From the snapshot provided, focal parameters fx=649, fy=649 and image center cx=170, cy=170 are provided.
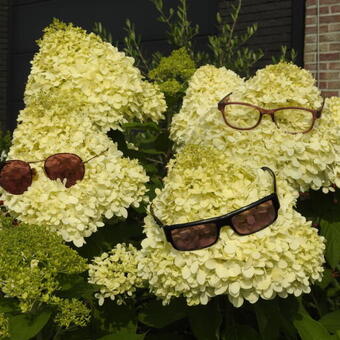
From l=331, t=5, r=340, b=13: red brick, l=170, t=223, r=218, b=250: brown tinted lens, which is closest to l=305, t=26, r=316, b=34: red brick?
l=331, t=5, r=340, b=13: red brick

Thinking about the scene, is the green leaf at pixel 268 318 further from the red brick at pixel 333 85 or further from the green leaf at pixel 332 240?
the red brick at pixel 333 85

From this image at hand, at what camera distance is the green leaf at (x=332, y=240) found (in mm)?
2250

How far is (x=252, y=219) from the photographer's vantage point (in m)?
1.72

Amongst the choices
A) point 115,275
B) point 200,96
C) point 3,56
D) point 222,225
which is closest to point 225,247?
point 222,225

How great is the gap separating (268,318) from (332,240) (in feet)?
1.72

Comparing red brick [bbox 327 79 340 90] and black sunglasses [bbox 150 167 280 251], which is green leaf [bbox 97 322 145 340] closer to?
Answer: black sunglasses [bbox 150 167 280 251]

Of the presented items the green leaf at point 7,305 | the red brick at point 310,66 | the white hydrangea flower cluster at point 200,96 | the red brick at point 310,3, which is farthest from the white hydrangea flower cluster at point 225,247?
the red brick at point 310,3

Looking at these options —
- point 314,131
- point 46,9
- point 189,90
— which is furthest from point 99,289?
point 46,9

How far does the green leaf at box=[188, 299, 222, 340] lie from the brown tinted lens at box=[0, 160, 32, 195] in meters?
0.63

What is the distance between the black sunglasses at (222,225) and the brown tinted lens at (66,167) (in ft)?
1.35

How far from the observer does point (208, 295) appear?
1703 mm

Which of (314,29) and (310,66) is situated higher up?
(314,29)

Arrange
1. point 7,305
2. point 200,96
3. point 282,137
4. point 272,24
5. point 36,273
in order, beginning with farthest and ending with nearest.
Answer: point 272,24 → point 200,96 → point 282,137 → point 7,305 → point 36,273

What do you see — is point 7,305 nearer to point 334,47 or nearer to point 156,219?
point 156,219
